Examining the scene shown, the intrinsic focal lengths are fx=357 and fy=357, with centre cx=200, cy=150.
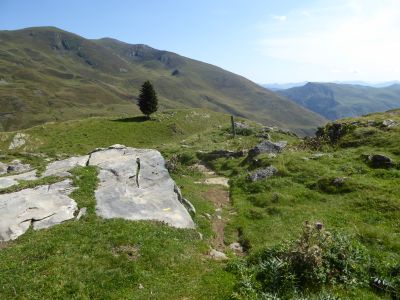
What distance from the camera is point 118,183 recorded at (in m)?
25.9

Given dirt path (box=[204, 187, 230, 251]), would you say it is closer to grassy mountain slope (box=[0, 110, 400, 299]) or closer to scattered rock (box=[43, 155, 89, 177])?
grassy mountain slope (box=[0, 110, 400, 299])

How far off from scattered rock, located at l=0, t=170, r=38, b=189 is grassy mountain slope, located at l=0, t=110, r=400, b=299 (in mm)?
4421

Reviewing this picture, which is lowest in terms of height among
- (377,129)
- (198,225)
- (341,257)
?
(198,225)

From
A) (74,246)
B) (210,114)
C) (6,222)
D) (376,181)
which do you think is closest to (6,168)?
(6,222)

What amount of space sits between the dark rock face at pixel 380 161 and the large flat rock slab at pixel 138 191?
1655cm

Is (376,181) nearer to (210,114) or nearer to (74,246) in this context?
(74,246)

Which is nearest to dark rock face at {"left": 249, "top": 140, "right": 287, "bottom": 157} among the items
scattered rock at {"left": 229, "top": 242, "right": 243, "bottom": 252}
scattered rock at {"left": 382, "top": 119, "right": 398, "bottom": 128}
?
scattered rock at {"left": 382, "top": 119, "right": 398, "bottom": 128}

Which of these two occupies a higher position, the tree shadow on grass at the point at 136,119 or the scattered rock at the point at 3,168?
the tree shadow on grass at the point at 136,119

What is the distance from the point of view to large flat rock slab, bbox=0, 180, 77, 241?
19.9 metres

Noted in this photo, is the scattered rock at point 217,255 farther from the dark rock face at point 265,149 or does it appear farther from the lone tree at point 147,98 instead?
the lone tree at point 147,98

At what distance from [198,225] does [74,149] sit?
158 ft

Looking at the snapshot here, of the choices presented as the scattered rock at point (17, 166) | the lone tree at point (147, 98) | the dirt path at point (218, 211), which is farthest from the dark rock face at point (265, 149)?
the lone tree at point (147, 98)

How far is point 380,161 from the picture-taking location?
29.7 meters

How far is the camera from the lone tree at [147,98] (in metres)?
81.6
